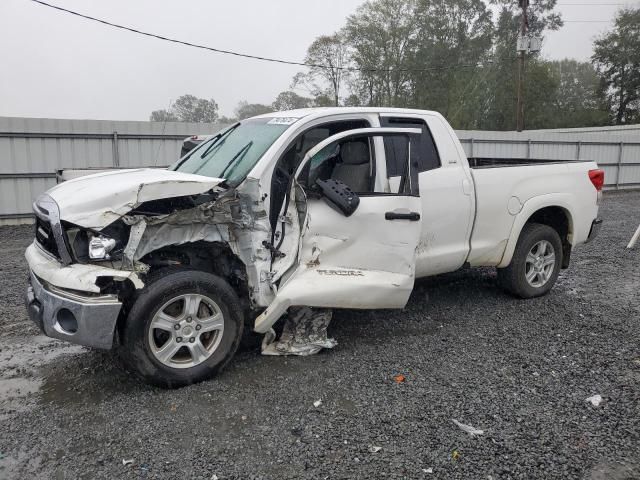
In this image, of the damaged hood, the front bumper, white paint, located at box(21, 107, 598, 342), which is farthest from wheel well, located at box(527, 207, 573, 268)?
the front bumper

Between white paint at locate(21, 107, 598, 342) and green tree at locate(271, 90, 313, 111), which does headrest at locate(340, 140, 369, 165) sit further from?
green tree at locate(271, 90, 313, 111)

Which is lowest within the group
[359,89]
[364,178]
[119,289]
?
[119,289]

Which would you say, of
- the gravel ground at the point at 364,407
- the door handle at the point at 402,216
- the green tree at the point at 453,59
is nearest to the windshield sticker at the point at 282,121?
the door handle at the point at 402,216

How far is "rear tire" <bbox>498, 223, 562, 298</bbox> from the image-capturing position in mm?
5406

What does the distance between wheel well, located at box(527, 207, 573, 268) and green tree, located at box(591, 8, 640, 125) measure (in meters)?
44.4

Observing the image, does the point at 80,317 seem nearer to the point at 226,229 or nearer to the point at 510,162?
the point at 226,229

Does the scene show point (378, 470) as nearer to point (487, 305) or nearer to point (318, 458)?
point (318, 458)

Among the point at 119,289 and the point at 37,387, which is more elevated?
the point at 119,289

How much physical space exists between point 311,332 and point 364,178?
4.38 ft

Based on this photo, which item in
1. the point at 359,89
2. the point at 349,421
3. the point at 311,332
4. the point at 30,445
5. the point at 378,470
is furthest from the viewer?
the point at 359,89

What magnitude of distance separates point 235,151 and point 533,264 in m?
3.40

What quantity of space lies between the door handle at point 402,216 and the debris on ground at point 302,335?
36.4 inches

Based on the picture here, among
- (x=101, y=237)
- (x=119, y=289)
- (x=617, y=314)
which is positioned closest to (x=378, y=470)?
(x=119, y=289)

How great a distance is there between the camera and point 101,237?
3301mm
